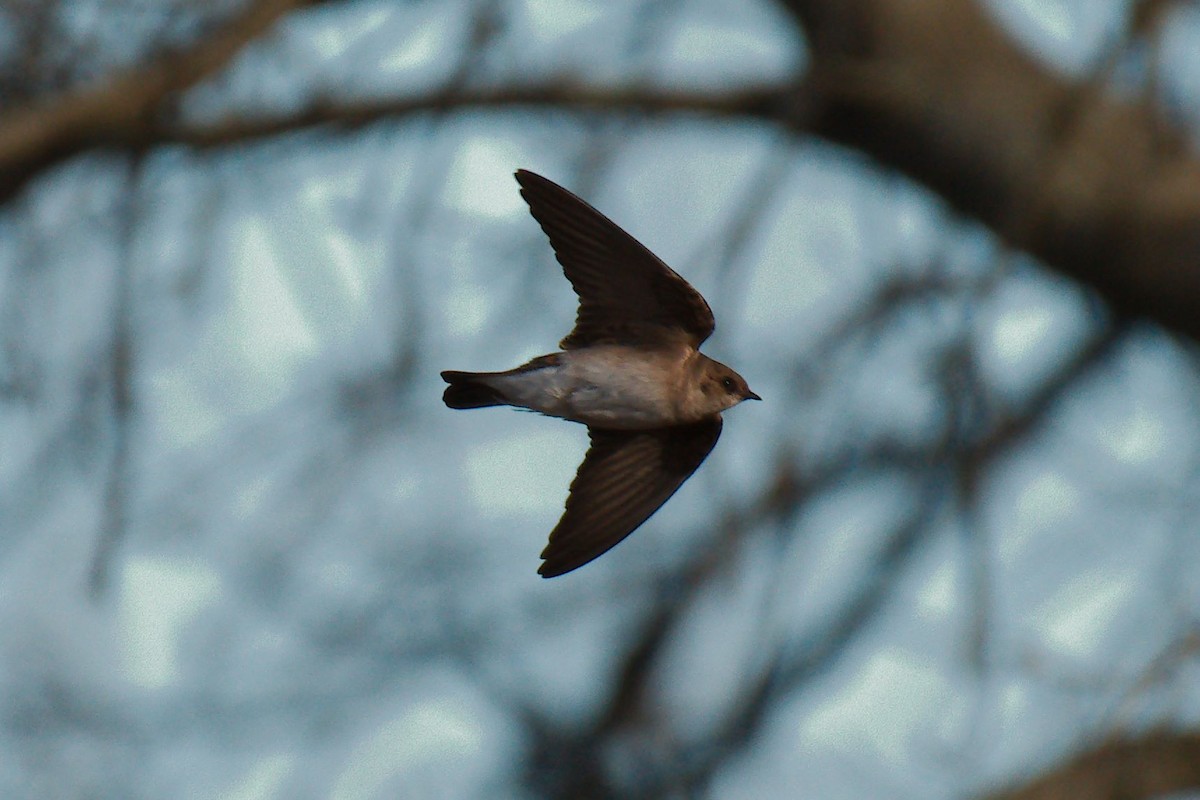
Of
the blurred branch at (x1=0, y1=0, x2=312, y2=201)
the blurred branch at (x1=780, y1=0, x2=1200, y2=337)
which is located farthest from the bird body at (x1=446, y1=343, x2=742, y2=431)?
the blurred branch at (x1=780, y1=0, x2=1200, y2=337)

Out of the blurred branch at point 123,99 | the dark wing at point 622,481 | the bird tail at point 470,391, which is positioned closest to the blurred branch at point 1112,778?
the dark wing at point 622,481

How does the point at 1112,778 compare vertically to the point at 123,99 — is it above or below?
below

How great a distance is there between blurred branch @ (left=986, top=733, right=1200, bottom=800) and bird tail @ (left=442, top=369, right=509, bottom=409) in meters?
2.06

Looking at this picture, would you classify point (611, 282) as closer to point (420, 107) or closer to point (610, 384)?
point (610, 384)

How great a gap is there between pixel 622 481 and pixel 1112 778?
6.19 feet

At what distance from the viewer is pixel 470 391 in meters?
2.17

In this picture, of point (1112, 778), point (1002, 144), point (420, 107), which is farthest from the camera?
point (1002, 144)

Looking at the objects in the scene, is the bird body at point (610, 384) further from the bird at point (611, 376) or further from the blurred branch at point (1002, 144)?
the blurred branch at point (1002, 144)

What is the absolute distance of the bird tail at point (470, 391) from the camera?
211cm

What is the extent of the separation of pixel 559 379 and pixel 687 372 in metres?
0.21

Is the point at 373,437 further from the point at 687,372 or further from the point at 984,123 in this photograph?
the point at 984,123

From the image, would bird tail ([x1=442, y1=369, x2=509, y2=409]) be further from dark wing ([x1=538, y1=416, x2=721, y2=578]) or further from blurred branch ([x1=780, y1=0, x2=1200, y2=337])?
blurred branch ([x1=780, y1=0, x2=1200, y2=337])

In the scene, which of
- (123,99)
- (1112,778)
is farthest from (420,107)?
(1112,778)

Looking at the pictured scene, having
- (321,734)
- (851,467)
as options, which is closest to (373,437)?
(321,734)
